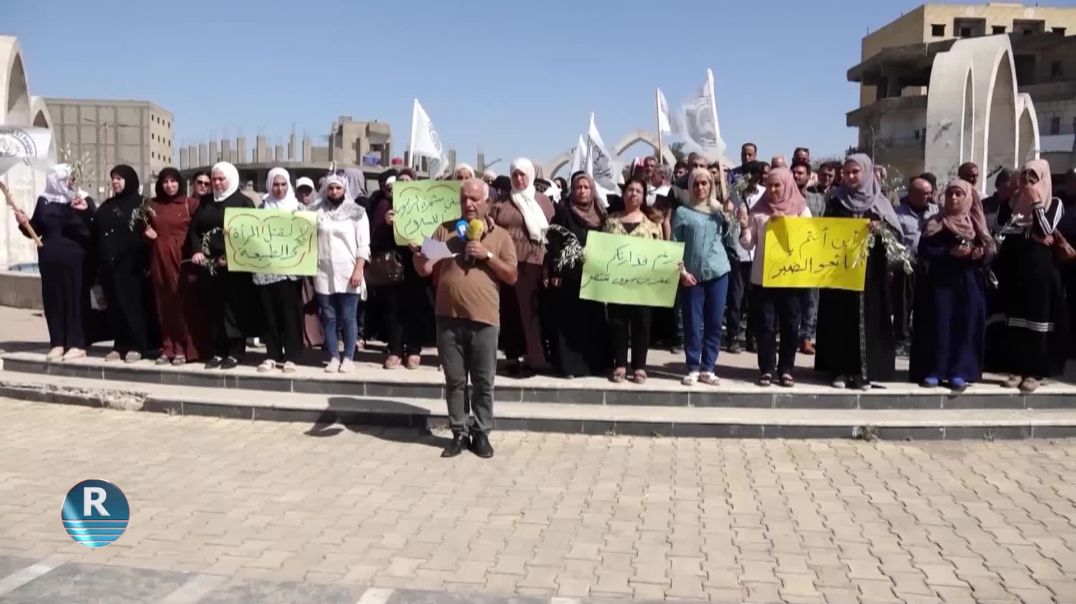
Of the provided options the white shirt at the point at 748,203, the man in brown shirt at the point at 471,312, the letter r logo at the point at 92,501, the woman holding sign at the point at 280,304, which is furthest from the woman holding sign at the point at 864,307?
the letter r logo at the point at 92,501

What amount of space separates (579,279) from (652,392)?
1095mm

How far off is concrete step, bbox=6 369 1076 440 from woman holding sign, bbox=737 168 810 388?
441 mm

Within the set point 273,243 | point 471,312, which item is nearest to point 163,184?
point 273,243

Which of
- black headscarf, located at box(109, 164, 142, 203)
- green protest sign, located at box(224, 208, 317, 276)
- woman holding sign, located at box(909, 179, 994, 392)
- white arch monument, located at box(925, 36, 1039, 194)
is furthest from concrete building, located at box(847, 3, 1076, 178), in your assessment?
black headscarf, located at box(109, 164, 142, 203)

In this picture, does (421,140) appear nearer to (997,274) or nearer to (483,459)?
(483,459)

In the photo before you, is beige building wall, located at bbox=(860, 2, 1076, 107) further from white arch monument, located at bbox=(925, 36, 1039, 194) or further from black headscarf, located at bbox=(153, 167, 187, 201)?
black headscarf, located at bbox=(153, 167, 187, 201)

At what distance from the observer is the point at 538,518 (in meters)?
4.92

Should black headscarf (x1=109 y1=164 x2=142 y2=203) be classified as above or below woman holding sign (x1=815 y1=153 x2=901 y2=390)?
above

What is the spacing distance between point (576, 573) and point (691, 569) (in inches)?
21.1

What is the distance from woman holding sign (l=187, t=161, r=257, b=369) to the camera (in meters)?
7.89

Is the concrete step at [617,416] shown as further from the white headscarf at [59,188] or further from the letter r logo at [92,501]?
the letter r logo at [92,501]

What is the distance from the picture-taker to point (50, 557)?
423 centimetres

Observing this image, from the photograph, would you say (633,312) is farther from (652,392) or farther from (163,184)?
(163,184)

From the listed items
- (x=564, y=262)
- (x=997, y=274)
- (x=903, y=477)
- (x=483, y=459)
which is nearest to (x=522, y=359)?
(x=564, y=262)
